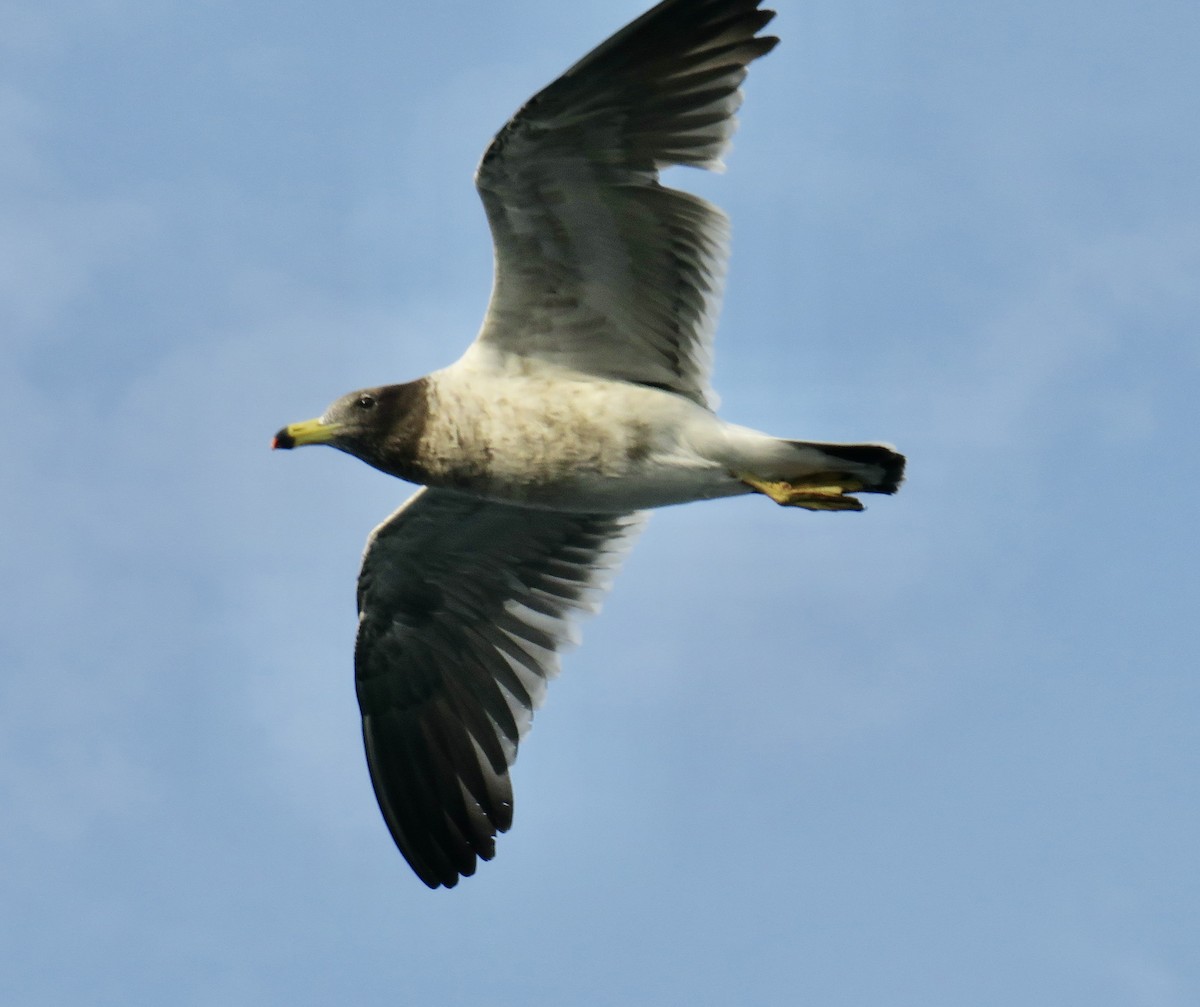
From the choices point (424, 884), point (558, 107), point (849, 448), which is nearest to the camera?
point (558, 107)

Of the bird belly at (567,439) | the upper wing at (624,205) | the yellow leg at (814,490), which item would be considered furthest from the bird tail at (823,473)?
the upper wing at (624,205)

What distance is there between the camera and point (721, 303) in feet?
34.1

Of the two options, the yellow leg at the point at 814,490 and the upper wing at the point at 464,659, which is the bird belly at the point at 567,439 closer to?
the yellow leg at the point at 814,490

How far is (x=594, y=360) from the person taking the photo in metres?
10.5

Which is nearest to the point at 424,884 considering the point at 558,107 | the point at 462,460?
the point at 462,460

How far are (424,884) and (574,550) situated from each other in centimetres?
240

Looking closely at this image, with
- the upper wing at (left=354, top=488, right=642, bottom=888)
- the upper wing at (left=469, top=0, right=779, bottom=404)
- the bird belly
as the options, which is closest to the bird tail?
the bird belly

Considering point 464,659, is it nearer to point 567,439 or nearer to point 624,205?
point 567,439

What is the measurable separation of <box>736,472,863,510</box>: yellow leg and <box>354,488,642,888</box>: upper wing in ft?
6.55

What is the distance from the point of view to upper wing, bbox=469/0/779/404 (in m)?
9.61

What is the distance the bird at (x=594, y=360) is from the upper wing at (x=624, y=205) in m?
0.01

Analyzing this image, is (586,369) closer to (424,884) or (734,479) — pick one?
(734,479)

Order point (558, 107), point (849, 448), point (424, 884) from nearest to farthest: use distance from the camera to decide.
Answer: point (558, 107) → point (849, 448) → point (424, 884)

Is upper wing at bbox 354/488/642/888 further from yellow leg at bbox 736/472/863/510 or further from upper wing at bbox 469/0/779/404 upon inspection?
yellow leg at bbox 736/472/863/510
